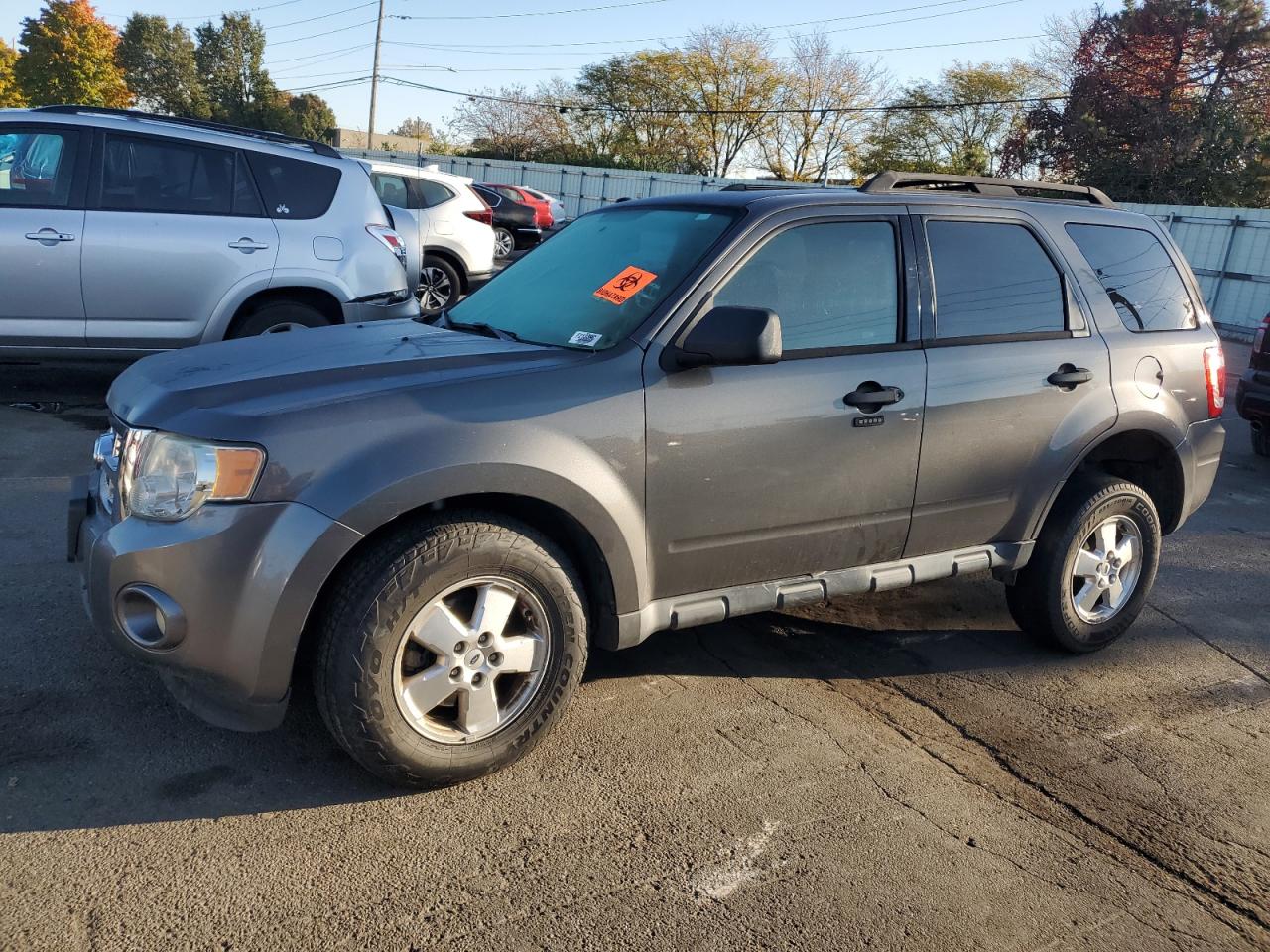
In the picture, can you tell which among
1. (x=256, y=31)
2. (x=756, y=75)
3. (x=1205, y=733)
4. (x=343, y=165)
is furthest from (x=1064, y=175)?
(x=256, y=31)

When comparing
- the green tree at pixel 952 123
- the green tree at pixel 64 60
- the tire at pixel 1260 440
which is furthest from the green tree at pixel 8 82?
the tire at pixel 1260 440

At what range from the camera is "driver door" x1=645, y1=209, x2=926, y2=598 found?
11.3 feet

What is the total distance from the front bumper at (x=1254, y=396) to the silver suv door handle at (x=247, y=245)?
24.8 ft

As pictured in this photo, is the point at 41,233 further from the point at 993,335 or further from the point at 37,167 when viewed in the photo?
the point at 993,335

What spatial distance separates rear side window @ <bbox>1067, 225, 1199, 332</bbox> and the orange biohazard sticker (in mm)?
2004

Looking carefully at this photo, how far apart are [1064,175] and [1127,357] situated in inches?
1302

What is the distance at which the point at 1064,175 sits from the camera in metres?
34.1

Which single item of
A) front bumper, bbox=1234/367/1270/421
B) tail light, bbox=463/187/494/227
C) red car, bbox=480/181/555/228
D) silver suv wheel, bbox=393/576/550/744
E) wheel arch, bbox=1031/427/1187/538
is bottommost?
silver suv wheel, bbox=393/576/550/744

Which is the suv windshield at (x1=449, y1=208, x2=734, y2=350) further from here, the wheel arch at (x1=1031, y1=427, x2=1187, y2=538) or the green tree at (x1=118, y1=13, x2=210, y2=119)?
the green tree at (x1=118, y1=13, x2=210, y2=119)

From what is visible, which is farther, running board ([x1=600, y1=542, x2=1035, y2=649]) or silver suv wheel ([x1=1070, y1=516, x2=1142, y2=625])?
silver suv wheel ([x1=1070, y1=516, x2=1142, y2=625])

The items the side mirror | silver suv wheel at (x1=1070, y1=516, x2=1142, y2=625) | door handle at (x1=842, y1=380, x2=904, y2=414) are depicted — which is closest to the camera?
the side mirror

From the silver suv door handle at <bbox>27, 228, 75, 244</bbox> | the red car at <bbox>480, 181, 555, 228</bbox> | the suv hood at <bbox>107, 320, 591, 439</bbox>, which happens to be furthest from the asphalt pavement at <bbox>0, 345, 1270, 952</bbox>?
the red car at <bbox>480, 181, 555, 228</bbox>

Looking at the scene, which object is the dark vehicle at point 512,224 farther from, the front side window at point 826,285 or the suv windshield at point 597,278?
the front side window at point 826,285

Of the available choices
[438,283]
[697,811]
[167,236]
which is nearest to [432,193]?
[438,283]
